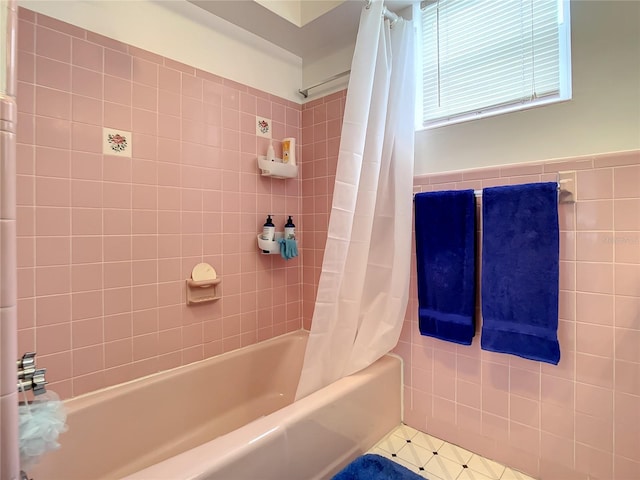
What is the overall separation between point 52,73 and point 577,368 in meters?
2.26

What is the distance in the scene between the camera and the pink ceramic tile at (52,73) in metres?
1.19

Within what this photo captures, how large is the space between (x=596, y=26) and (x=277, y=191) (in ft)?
5.16

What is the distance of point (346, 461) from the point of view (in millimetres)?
1290

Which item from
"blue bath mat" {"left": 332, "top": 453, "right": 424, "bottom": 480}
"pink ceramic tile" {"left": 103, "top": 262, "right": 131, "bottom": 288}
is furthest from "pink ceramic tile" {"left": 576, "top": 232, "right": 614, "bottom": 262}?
"pink ceramic tile" {"left": 103, "top": 262, "right": 131, "bottom": 288}

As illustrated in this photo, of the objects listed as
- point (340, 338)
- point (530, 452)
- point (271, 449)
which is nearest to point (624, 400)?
point (530, 452)

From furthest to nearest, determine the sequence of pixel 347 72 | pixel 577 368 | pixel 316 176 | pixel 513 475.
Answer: pixel 316 176, pixel 347 72, pixel 513 475, pixel 577 368

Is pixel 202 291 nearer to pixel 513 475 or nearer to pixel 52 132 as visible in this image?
pixel 52 132

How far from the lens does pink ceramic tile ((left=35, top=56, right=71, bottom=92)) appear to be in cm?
119

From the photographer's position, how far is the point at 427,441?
58.6 inches

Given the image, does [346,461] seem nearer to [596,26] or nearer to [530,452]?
[530,452]

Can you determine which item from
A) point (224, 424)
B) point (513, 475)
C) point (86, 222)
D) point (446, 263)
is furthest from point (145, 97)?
point (513, 475)

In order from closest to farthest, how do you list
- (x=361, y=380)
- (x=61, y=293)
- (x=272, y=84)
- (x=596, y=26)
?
(x=596, y=26) < (x=61, y=293) < (x=361, y=380) < (x=272, y=84)

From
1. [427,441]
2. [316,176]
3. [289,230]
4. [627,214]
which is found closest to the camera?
[627,214]

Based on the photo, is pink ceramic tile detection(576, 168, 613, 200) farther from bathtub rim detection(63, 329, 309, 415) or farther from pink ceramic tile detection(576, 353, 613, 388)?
bathtub rim detection(63, 329, 309, 415)
